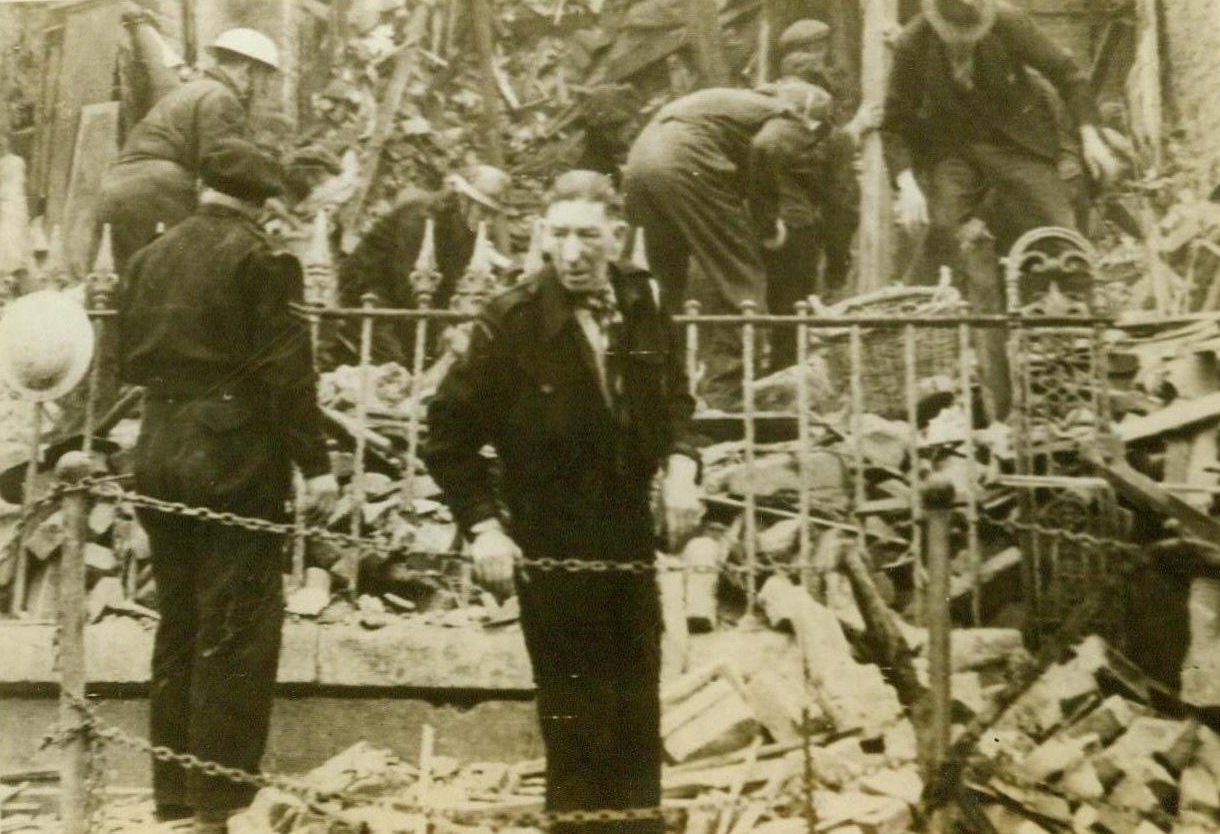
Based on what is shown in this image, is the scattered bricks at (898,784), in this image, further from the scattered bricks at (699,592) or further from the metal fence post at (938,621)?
the scattered bricks at (699,592)

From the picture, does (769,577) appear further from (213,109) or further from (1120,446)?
(213,109)

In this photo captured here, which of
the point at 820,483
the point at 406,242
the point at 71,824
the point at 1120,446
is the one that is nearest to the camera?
the point at 71,824

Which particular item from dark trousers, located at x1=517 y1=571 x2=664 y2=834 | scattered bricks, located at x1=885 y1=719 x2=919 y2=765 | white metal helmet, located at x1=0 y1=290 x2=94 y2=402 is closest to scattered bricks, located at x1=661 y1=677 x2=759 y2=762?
dark trousers, located at x1=517 y1=571 x2=664 y2=834

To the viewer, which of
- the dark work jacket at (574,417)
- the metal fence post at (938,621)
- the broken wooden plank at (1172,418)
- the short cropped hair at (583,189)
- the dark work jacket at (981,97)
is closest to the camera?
the metal fence post at (938,621)

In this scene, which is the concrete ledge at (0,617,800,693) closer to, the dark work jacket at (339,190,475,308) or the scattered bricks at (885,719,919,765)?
the scattered bricks at (885,719,919,765)

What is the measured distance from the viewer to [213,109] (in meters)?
3.16

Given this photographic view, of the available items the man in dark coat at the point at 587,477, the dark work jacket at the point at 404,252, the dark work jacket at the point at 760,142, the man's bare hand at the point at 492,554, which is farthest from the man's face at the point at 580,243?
the dark work jacket at the point at 404,252

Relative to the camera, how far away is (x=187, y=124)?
3137mm

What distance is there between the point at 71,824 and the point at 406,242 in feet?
7.15

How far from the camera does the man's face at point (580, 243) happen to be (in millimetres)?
2326

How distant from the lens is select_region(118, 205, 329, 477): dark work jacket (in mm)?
2549

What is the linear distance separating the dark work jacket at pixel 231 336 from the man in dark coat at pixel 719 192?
46.3 inches

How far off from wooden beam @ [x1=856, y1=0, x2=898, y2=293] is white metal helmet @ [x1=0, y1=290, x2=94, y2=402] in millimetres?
2303

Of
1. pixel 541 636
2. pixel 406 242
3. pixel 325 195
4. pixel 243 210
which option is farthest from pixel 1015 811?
pixel 325 195
